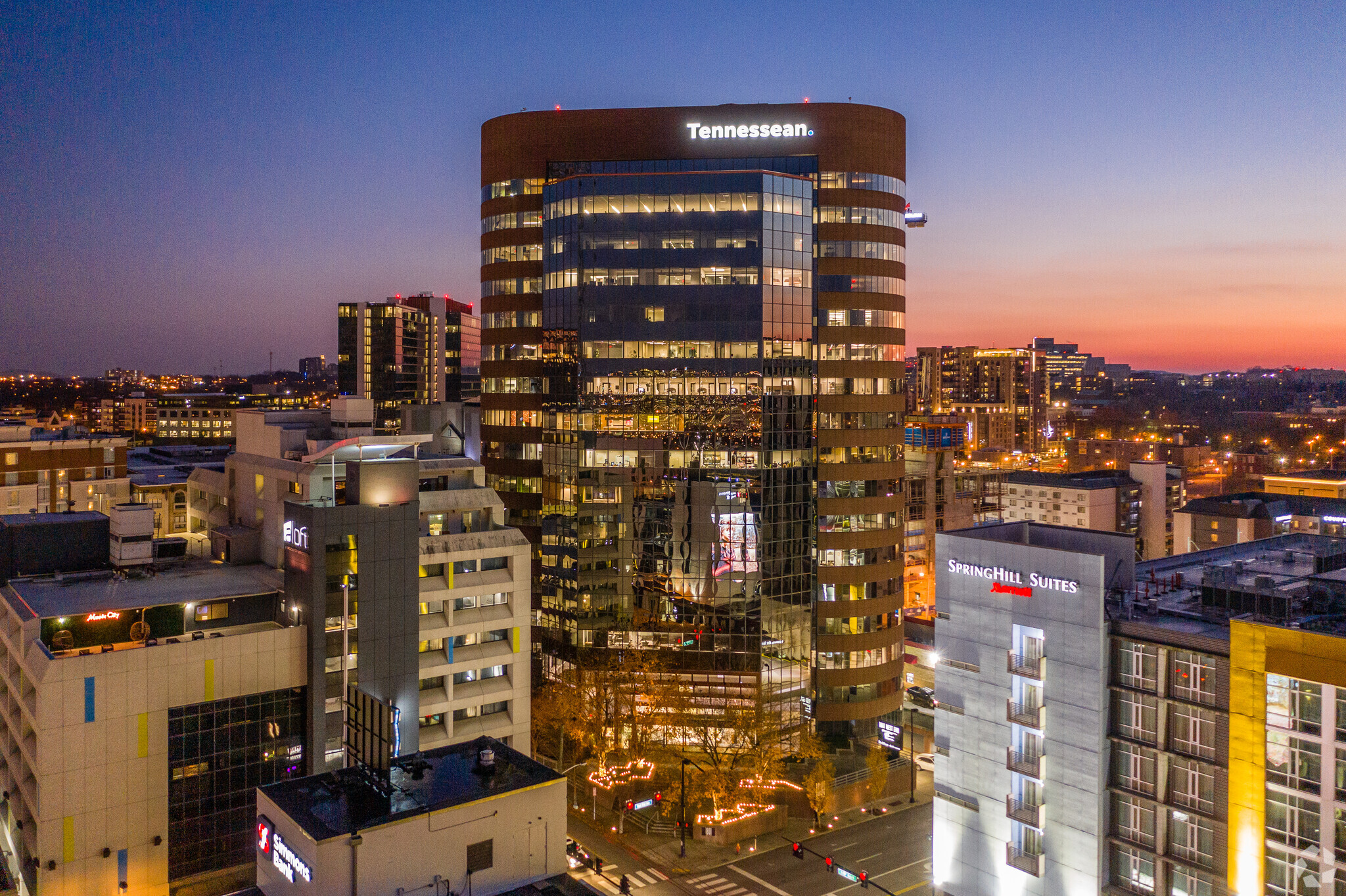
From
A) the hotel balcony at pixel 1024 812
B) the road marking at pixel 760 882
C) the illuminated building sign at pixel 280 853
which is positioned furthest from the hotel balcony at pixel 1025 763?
the illuminated building sign at pixel 280 853

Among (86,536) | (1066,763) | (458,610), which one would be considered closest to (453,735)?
(458,610)

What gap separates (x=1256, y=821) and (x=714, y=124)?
264ft

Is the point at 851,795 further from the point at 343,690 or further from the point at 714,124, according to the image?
the point at 714,124

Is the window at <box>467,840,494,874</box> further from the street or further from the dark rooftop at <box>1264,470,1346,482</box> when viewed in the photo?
the dark rooftop at <box>1264,470,1346,482</box>

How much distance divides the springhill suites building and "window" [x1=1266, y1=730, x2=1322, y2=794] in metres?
47.0

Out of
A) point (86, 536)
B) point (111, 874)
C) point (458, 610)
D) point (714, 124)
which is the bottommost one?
point (111, 874)

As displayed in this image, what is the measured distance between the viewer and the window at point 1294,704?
37.8 m

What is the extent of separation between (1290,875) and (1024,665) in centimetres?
1425

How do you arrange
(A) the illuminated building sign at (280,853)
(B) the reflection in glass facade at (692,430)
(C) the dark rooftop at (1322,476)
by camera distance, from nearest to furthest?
1. (A) the illuminated building sign at (280,853)
2. (B) the reflection in glass facade at (692,430)
3. (C) the dark rooftop at (1322,476)

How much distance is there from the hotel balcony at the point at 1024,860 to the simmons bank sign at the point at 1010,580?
1380 cm

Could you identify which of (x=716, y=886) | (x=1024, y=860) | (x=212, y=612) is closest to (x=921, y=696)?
(x=716, y=886)

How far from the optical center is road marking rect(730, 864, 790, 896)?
6056 cm

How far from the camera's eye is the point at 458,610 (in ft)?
213

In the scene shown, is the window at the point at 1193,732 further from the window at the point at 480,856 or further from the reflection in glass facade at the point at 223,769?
the reflection in glass facade at the point at 223,769
